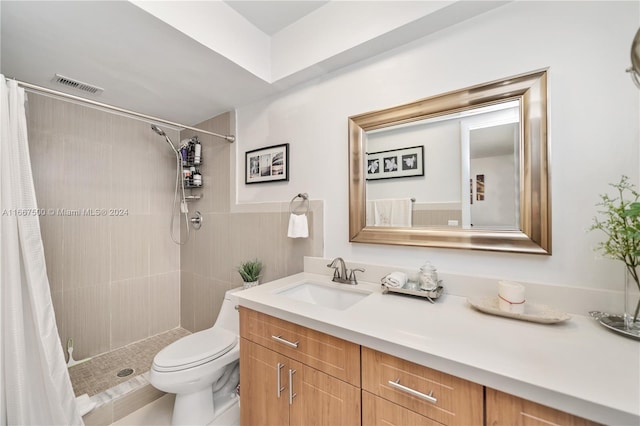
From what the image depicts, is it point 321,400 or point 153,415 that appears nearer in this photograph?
point 321,400

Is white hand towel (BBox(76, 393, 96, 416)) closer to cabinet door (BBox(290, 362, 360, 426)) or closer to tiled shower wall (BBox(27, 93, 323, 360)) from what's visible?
tiled shower wall (BBox(27, 93, 323, 360))

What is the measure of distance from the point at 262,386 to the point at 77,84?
2225 millimetres

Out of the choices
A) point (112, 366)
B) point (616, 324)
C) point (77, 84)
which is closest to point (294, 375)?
point (616, 324)

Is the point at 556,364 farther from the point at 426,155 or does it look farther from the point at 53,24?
the point at 53,24

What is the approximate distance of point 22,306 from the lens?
1.19 metres

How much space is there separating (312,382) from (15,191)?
64.8 inches

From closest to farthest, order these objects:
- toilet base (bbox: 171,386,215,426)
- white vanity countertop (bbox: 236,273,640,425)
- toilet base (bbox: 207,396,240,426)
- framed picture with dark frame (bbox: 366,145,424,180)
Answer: white vanity countertop (bbox: 236,273,640,425), framed picture with dark frame (bbox: 366,145,424,180), toilet base (bbox: 171,386,215,426), toilet base (bbox: 207,396,240,426)

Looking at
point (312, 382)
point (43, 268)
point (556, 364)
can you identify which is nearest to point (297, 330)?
point (312, 382)

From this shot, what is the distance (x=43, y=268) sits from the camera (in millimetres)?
1265

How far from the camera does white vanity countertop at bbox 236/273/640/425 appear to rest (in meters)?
0.55

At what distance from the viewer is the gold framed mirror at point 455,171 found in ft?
3.34

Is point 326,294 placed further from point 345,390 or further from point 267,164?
point 267,164

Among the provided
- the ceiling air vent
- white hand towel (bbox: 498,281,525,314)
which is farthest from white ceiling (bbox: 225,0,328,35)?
white hand towel (bbox: 498,281,525,314)

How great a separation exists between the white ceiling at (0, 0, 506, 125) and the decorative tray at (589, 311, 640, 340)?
51.6 inches
